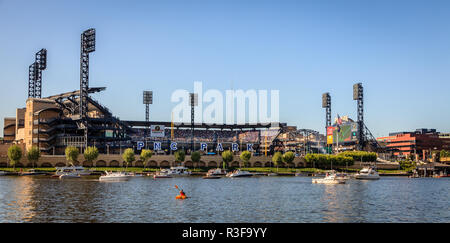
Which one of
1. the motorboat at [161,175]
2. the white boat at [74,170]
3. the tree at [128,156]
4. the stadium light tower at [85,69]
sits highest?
the stadium light tower at [85,69]

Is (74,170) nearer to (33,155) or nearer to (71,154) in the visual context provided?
(71,154)

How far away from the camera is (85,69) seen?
643 feet

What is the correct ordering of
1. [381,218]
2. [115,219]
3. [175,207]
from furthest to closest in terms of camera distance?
[175,207], [381,218], [115,219]

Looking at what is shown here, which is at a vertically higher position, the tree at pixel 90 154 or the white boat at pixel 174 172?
the tree at pixel 90 154

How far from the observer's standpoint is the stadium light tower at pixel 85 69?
624 ft

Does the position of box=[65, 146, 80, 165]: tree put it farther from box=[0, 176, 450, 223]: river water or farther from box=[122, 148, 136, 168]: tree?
box=[0, 176, 450, 223]: river water

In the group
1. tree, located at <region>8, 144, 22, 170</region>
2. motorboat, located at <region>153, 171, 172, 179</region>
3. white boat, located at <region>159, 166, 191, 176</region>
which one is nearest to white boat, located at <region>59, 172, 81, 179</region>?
motorboat, located at <region>153, 171, 172, 179</region>

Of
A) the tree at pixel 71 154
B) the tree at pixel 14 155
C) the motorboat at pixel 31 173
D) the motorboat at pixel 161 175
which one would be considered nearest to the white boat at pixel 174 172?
the motorboat at pixel 161 175

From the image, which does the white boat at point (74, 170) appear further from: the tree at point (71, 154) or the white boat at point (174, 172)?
the white boat at point (174, 172)

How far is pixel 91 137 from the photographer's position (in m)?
199
